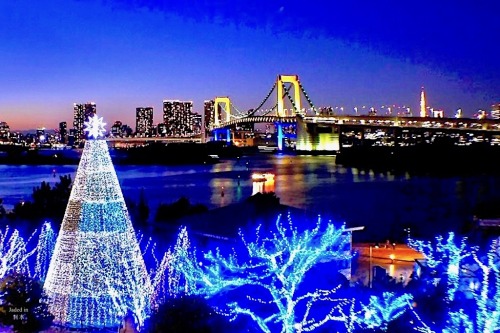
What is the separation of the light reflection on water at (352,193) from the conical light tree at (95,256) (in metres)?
5.01

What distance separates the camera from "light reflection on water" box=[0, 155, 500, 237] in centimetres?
1065

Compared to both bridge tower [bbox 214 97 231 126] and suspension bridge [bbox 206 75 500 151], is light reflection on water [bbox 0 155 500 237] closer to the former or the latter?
suspension bridge [bbox 206 75 500 151]

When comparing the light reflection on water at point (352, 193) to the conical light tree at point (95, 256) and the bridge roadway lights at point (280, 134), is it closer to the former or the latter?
the conical light tree at point (95, 256)

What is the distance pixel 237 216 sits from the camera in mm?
5258

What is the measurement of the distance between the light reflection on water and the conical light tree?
5005 millimetres

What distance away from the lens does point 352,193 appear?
15109mm

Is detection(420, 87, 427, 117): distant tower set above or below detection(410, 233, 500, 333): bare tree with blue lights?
above

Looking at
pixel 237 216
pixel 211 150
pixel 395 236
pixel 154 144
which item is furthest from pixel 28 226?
pixel 154 144

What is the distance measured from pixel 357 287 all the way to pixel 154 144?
32243 millimetres

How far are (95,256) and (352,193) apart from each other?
477 inches

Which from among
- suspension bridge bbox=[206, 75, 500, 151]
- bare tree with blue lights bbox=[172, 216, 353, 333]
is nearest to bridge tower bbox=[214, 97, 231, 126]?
suspension bridge bbox=[206, 75, 500, 151]

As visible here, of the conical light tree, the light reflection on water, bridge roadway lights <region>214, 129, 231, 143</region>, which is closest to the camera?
the conical light tree

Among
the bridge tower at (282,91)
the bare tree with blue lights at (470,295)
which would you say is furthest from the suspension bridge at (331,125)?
the bare tree with blue lights at (470,295)

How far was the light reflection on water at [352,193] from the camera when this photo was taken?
1065cm
